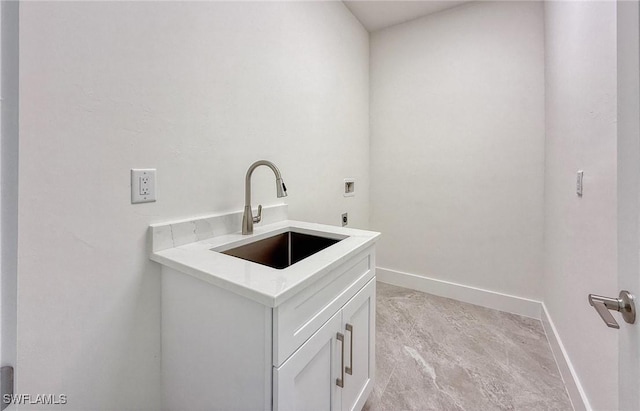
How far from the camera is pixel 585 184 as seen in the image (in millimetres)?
1157

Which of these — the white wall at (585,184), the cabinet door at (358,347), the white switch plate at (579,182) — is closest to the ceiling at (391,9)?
the white wall at (585,184)

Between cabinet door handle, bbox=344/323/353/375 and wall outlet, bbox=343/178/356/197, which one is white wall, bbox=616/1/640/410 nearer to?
cabinet door handle, bbox=344/323/353/375

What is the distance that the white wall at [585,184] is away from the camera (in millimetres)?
957

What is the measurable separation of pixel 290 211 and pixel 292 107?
654 mm

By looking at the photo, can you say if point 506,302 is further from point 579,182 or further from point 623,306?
point 623,306

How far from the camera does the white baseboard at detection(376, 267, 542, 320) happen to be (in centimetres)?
207

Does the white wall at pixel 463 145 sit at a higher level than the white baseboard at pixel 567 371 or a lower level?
higher

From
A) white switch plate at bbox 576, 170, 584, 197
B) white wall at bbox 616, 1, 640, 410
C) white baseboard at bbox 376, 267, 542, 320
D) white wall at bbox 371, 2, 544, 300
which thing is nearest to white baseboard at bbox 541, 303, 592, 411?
white baseboard at bbox 376, 267, 542, 320

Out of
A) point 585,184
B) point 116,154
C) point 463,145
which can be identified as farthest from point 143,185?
point 463,145

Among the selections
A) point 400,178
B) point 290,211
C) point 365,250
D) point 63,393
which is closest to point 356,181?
point 400,178

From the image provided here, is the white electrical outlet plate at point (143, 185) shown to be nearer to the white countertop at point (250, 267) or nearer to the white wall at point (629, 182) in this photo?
the white countertop at point (250, 267)

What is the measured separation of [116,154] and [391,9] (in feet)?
7.95

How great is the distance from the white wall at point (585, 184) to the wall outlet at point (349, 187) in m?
1.40

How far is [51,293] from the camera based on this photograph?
758 millimetres
